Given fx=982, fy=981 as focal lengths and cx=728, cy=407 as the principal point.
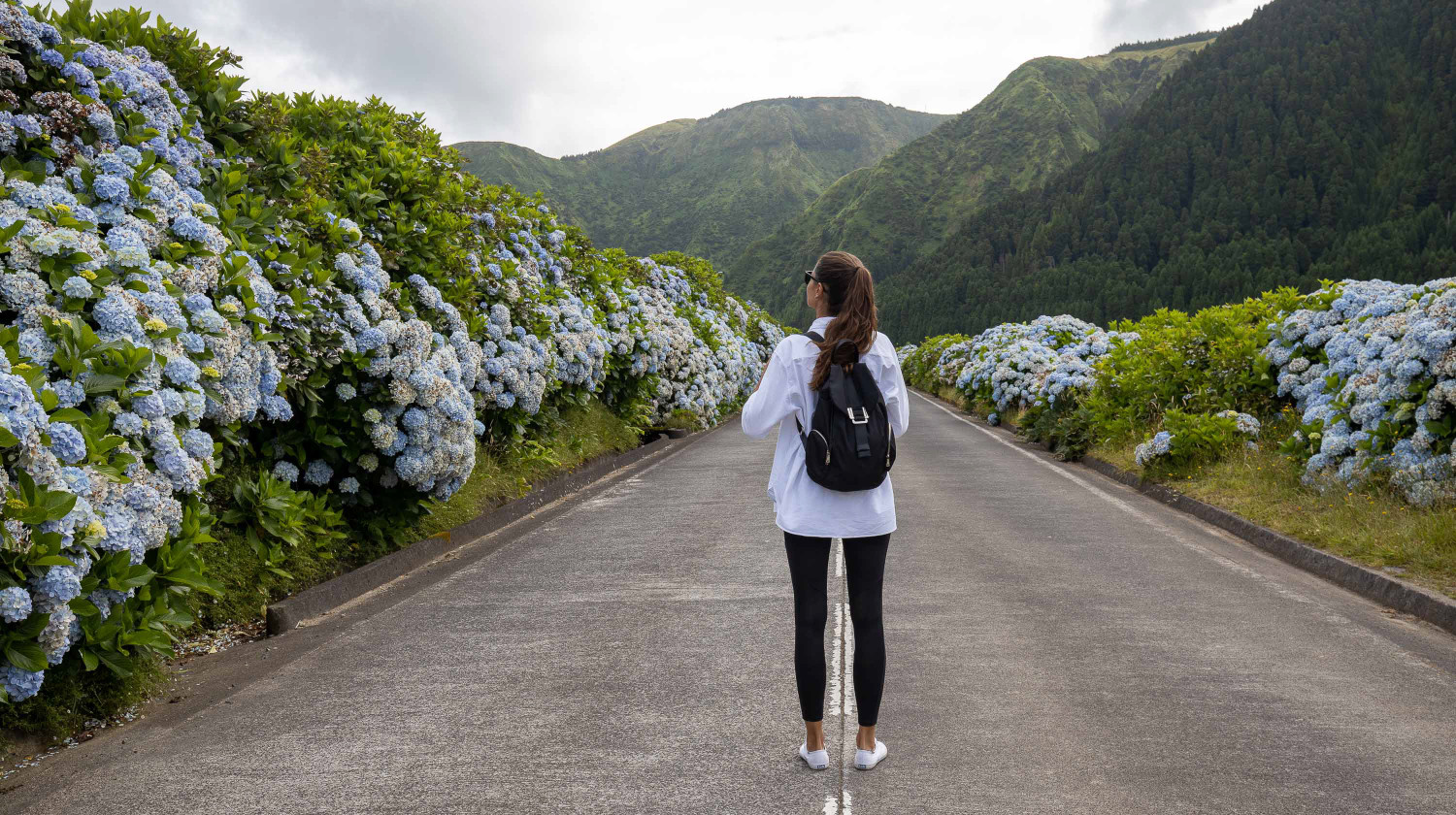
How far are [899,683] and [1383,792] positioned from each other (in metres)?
2.13

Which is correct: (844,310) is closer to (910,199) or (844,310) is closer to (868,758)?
(868,758)

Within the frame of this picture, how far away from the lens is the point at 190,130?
6910mm

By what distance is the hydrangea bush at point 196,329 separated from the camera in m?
4.34

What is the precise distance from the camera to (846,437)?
3.88 metres

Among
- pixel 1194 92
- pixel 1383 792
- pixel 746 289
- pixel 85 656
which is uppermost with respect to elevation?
pixel 1194 92

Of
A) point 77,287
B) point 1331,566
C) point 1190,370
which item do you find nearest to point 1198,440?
point 1190,370

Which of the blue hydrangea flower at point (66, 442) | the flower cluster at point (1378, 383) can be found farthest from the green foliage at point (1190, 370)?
the blue hydrangea flower at point (66, 442)

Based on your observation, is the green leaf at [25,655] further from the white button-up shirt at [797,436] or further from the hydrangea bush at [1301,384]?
the hydrangea bush at [1301,384]

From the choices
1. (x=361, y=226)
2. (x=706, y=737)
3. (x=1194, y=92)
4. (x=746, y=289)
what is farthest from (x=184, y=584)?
(x=746, y=289)

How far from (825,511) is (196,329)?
394 centimetres

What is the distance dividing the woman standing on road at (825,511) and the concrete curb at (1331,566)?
4582 mm

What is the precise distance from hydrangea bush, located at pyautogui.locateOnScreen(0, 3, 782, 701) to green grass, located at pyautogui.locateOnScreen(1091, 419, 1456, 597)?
7268 millimetres

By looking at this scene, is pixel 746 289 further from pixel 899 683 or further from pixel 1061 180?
pixel 899 683

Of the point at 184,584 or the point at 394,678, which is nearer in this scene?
the point at 184,584
